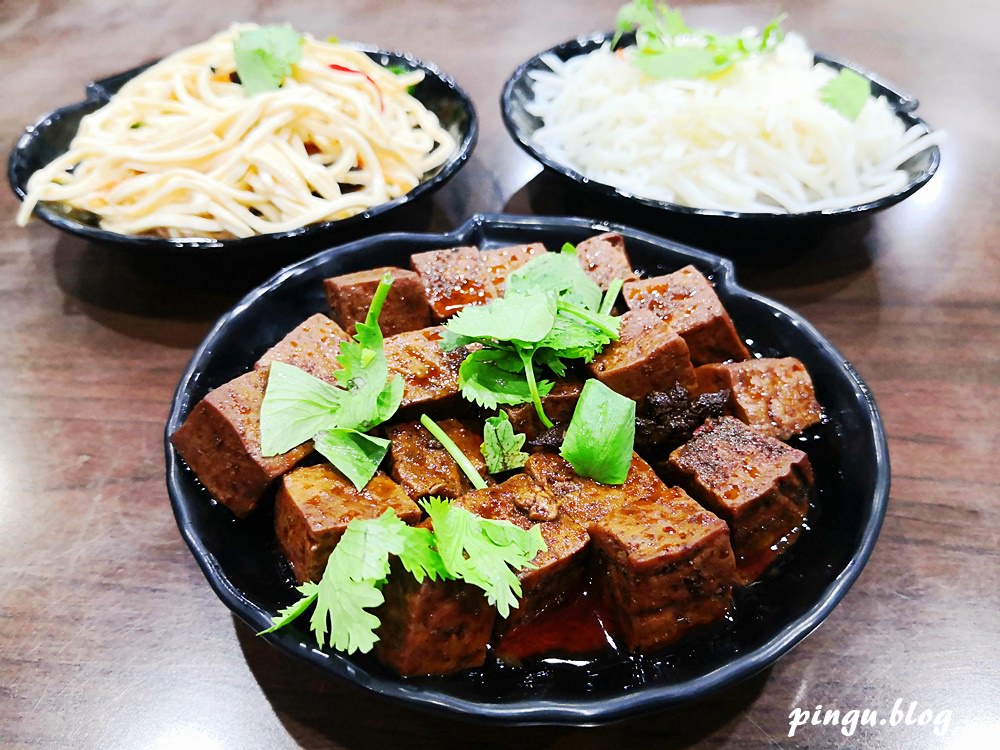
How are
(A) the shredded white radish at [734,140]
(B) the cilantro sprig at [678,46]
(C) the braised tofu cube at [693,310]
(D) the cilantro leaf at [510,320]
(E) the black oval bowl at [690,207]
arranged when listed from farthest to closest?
(B) the cilantro sprig at [678,46], (A) the shredded white radish at [734,140], (E) the black oval bowl at [690,207], (C) the braised tofu cube at [693,310], (D) the cilantro leaf at [510,320]

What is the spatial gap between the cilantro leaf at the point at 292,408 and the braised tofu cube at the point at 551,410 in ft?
1.42

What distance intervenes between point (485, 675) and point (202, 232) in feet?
6.05

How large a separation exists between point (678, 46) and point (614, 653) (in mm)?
2832

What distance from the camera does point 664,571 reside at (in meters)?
1.51

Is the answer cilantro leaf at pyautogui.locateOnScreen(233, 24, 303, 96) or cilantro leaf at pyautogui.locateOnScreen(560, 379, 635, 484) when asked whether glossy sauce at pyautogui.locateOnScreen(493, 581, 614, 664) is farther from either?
cilantro leaf at pyautogui.locateOnScreen(233, 24, 303, 96)

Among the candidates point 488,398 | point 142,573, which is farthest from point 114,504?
point 488,398

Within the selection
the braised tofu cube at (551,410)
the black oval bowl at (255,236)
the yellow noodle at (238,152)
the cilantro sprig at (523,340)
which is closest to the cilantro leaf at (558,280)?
the cilantro sprig at (523,340)

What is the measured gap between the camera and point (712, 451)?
1.81 metres

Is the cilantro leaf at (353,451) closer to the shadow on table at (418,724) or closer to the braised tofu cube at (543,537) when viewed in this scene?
the braised tofu cube at (543,537)

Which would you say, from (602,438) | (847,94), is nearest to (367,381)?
(602,438)

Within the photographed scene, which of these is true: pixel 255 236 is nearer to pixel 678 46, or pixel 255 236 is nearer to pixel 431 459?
pixel 431 459

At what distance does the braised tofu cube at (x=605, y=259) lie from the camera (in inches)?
83.4

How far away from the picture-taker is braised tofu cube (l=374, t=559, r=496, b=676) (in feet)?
4.67

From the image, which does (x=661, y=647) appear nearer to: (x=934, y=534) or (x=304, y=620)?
(x=304, y=620)
